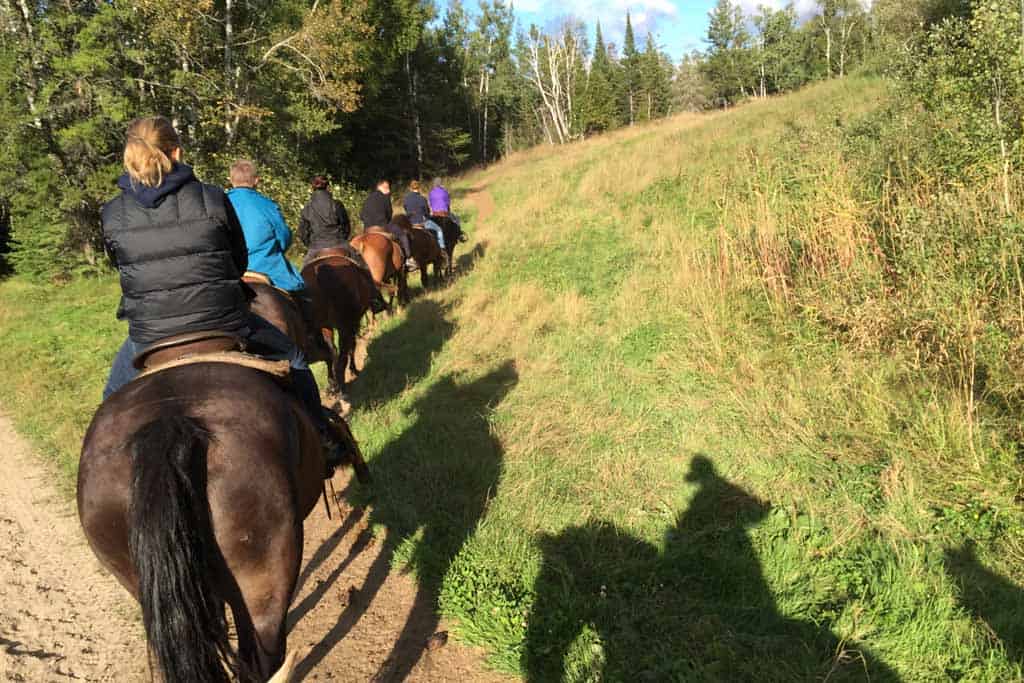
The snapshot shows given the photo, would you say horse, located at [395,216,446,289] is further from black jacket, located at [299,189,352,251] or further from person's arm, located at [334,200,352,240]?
black jacket, located at [299,189,352,251]

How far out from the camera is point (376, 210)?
1119 centimetres

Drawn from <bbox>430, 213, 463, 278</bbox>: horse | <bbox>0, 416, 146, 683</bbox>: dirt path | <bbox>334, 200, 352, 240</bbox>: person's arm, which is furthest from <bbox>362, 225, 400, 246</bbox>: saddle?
<bbox>0, 416, 146, 683</bbox>: dirt path

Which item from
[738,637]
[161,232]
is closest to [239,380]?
[161,232]

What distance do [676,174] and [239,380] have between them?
1279 cm

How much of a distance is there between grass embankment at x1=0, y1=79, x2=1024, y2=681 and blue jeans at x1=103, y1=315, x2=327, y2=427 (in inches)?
55.2

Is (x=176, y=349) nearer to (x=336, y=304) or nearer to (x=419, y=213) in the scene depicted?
(x=336, y=304)

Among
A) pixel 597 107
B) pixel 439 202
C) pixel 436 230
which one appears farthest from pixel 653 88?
pixel 436 230

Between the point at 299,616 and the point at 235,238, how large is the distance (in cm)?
258

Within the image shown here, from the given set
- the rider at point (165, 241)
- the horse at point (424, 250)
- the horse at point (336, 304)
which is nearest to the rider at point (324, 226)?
the horse at point (336, 304)

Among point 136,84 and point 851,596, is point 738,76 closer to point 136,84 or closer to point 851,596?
point 136,84

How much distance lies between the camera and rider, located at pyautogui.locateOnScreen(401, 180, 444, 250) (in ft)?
43.4

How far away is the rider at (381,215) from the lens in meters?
11.2

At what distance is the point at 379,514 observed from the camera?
488cm

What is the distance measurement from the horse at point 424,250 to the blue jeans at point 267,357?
8318 mm
